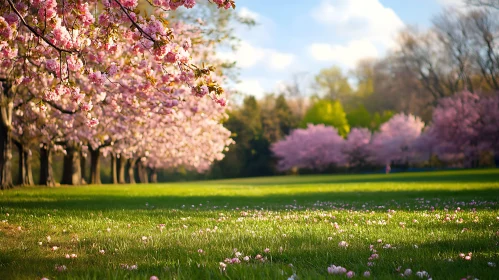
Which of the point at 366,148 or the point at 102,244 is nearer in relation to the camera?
the point at 102,244

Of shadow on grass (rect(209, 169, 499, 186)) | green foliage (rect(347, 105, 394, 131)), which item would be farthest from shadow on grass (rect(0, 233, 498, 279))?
green foliage (rect(347, 105, 394, 131))

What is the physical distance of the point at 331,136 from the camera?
263 ft

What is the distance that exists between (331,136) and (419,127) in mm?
14162

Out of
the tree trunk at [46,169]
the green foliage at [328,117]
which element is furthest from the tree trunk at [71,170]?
the green foliage at [328,117]

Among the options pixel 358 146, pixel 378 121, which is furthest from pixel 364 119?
pixel 358 146

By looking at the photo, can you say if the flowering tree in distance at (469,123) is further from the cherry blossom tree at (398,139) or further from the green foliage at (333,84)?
the green foliage at (333,84)

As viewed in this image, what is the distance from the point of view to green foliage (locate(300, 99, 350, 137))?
89062 mm

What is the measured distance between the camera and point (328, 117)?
294 ft

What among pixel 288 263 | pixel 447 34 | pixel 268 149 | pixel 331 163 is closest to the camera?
pixel 288 263

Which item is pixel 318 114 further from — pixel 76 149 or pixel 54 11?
pixel 54 11

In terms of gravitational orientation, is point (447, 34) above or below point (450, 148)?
above

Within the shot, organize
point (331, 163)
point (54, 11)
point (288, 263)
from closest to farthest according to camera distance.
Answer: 1. point (288, 263)
2. point (54, 11)
3. point (331, 163)

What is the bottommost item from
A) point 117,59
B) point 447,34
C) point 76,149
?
point 76,149

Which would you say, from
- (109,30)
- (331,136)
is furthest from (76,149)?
(331,136)
